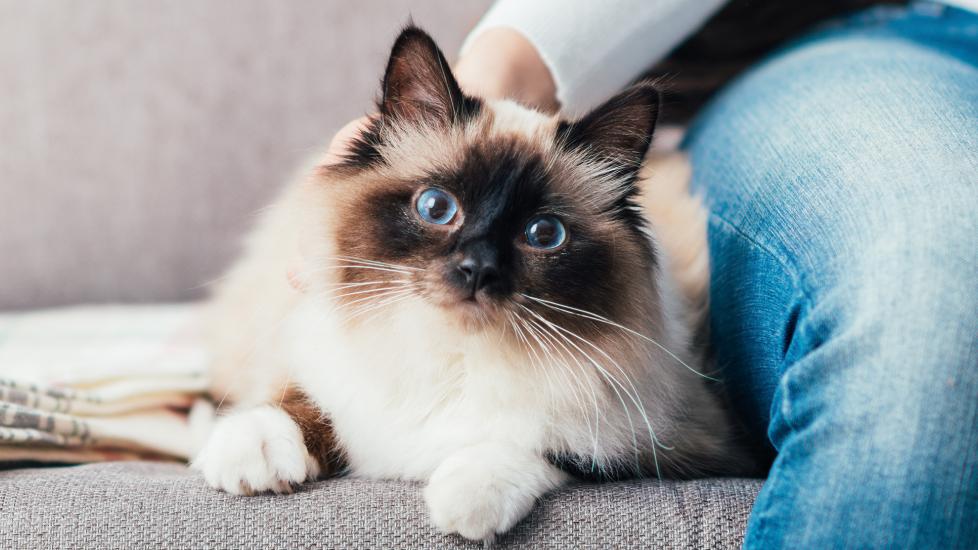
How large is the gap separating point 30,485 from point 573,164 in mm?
926

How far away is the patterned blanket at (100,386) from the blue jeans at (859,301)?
40.1 inches

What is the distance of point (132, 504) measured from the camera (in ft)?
3.26

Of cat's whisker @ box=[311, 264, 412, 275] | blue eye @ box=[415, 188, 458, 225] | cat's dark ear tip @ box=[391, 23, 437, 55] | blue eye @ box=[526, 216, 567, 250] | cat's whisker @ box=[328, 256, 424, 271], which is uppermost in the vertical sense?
cat's dark ear tip @ box=[391, 23, 437, 55]

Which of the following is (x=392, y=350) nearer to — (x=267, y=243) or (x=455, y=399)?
(x=455, y=399)

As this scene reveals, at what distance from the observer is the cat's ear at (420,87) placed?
1.10 m

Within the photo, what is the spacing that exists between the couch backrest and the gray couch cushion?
1.15 meters

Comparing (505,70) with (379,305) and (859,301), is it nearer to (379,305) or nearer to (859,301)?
(379,305)

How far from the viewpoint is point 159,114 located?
203 centimetres

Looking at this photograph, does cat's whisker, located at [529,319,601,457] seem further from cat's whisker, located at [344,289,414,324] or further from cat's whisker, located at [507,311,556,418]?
cat's whisker, located at [344,289,414,324]

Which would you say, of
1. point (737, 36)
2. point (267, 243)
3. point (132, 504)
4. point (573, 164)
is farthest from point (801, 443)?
point (737, 36)

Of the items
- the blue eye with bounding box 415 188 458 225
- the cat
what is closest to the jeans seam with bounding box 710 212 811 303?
the cat

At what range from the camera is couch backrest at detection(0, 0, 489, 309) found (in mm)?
1995

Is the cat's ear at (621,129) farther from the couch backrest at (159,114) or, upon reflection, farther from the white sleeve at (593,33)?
the couch backrest at (159,114)

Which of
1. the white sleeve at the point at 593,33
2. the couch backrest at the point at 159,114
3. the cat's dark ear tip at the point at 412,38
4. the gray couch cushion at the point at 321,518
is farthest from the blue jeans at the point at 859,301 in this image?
the couch backrest at the point at 159,114
